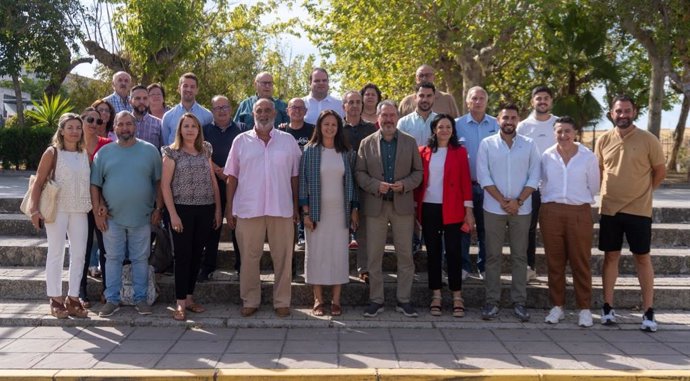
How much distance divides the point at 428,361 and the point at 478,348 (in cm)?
61

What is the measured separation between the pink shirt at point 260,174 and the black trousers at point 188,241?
1.13ft

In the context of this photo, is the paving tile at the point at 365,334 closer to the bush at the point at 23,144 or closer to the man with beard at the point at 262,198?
the man with beard at the point at 262,198

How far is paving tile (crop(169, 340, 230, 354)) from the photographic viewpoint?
5.84 metres

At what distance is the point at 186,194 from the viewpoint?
22.0 feet

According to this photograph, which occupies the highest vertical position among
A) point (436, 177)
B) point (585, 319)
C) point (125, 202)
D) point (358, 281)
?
point (436, 177)

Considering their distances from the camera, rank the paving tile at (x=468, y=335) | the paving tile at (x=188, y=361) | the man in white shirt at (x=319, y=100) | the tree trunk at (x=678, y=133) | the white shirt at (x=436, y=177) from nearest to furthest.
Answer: the paving tile at (x=188, y=361)
the paving tile at (x=468, y=335)
the white shirt at (x=436, y=177)
the man in white shirt at (x=319, y=100)
the tree trunk at (x=678, y=133)

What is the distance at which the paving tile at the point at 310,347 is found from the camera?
585 centimetres

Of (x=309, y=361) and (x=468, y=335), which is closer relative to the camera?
(x=309, y=361)

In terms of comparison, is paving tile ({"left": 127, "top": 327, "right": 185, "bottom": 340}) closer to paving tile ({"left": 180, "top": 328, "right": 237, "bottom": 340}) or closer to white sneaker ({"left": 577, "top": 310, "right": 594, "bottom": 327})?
paving tile ({"left": 180, "top": 328, "right": 237, "bottom": 340})

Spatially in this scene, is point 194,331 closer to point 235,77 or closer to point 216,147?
point 216,147

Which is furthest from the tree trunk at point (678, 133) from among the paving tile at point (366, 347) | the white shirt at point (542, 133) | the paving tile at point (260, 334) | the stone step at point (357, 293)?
the paving tile at point (260, 334)

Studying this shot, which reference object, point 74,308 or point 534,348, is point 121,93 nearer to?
point 74,308

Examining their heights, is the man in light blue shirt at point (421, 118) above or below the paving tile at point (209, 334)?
above

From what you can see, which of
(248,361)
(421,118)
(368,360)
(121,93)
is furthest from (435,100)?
(248,361)
